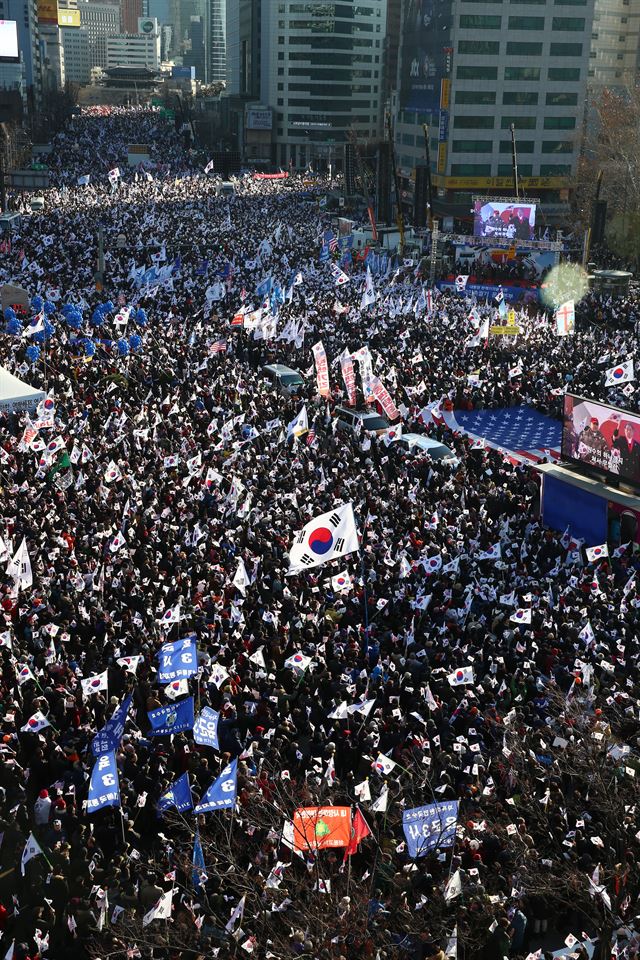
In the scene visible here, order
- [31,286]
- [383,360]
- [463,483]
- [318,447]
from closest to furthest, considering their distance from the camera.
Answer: [463,483] → [318,447] → [383,360] → [31,286]

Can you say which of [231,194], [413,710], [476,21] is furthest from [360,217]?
[413,710]

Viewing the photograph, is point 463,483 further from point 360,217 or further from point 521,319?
point 360,217

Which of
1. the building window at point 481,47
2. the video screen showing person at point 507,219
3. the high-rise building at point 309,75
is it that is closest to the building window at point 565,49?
the building window at point 481,47

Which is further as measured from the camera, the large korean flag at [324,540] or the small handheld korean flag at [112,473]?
the small handheld korean flag at [112,473]

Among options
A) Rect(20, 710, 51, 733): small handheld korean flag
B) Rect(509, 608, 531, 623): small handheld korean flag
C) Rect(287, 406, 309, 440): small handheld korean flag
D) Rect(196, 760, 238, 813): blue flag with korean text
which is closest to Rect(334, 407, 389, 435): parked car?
Rect(287, 406, 309, 440): small handheld korean flag

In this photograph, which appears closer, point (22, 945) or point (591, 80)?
point (22, 945)

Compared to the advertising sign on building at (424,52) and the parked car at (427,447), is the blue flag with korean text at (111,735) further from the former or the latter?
the advertising sign on building at (424,52)

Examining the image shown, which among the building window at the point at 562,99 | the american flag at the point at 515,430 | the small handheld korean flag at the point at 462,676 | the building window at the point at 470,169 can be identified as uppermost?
the building window at the point at 562,99
